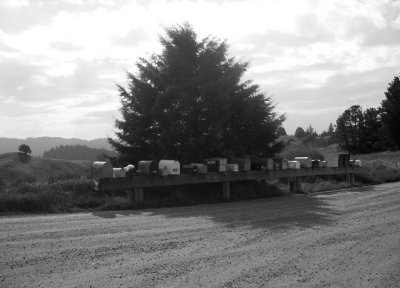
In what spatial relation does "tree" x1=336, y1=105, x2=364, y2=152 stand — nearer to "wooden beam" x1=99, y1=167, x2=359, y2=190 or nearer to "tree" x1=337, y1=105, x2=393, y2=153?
"tree" x1=337, y1=105, x2=393, y2=153

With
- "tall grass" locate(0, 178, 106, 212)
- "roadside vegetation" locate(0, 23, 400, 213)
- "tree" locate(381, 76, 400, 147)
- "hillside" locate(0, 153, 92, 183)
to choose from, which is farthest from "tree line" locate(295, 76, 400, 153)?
"tall grass" locate(0, 178, 106, 212)

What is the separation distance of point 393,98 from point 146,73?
56543 mm

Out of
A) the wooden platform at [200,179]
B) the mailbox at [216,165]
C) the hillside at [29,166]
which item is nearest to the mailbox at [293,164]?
the wooden platform at [200,179]

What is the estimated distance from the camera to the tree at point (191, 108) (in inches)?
655

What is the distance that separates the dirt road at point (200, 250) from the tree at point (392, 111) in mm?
54832

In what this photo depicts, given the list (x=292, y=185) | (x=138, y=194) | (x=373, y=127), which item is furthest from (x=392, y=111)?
(x=138, y=194)

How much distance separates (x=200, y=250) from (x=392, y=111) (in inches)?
2415

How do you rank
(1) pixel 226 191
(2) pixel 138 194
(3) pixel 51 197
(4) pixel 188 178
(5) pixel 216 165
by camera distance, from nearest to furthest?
(3) pixel 51 197
(2) pixel 138 194
(4) pixel 188 178
(5) pixel 216 165
(1) pixel 226 191

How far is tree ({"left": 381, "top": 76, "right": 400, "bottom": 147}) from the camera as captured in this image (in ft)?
198

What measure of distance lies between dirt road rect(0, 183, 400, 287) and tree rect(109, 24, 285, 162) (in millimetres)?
6519

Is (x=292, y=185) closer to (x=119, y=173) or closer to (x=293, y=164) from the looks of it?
(x=293, y=164)

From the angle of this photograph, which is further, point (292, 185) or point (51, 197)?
point (292, 185)

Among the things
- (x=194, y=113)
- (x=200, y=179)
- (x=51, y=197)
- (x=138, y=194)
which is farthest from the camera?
(x=194, y=113)

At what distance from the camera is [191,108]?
55.4 ft
